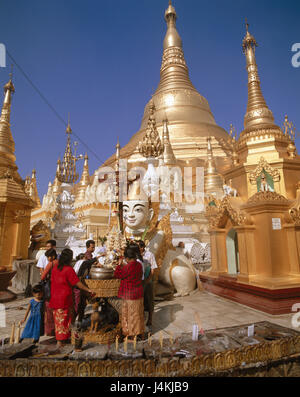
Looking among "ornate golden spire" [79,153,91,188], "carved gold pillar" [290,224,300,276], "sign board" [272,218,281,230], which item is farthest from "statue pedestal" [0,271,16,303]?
"ornate golden spire" [79,153,91,188]

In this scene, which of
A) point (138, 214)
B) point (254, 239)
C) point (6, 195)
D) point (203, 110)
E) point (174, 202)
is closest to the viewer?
point (254, 239)

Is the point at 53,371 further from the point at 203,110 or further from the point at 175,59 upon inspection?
the point at 175,59

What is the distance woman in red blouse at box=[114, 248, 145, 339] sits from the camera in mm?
3041

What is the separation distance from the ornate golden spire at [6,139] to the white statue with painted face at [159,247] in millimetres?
6141

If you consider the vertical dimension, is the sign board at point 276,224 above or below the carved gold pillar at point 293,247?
above

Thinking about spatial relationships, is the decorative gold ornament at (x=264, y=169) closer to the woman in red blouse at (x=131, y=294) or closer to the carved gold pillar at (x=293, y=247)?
the carved gold pillar at (x=293, y=247)

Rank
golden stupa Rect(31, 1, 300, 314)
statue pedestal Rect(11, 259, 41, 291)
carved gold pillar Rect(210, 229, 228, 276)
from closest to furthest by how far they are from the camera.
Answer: golden stupa Rect(31, 1, 300, 314) → carved gold pillar Rect(210, 229, 228, 276) → statue pedestal Rect(11, 259, 41, 291)

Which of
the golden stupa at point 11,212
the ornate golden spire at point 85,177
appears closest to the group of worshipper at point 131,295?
the golden stupa at point 11,212

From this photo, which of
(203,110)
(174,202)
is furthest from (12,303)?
(203,110)

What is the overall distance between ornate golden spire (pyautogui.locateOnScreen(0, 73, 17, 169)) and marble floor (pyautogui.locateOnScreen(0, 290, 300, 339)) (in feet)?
18.3

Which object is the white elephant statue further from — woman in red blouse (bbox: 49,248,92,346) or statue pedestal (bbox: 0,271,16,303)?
statue pedestal (bbox: 0,271,16,303)

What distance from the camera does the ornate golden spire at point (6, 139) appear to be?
29.8 ft

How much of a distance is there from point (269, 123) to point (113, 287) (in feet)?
18.6

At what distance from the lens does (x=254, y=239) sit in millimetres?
5152
